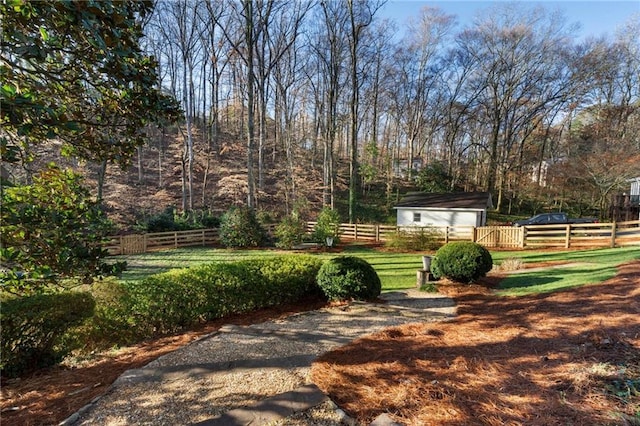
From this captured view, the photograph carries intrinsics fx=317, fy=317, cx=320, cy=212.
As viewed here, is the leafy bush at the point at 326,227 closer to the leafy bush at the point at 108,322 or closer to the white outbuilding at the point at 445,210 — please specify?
the white outbuilding at the point at 445,210

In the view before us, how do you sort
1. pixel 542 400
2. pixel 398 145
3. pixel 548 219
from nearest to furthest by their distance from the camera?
1. pixel 542 400
2. pixel 548 219
3. pixel 398 145

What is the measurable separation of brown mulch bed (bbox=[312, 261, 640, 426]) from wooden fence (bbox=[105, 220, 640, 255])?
11.3 m

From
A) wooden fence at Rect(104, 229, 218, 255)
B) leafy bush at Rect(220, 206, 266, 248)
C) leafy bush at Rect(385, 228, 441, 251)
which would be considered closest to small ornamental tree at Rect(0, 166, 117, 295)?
wooden fence at Rect(104, 229, 218, 255)

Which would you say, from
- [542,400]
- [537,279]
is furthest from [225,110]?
[542,400]

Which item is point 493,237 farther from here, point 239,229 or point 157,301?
point 157,301

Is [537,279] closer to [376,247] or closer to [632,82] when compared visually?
[376,247]

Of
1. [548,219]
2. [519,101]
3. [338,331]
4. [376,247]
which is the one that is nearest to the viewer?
[338,331]

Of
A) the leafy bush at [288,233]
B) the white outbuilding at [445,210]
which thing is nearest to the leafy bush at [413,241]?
the white outbuilding at [445,210]

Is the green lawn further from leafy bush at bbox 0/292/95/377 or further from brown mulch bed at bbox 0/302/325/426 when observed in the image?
leafy bush at bbox 0/292/95/377

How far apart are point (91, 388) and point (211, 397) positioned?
138 cm

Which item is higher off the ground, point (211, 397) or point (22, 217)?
point (22, 217)

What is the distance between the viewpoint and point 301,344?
4.29 metres

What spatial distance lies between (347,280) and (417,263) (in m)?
6.79

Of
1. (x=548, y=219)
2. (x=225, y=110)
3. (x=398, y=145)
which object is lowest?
(x=548, y=219)
